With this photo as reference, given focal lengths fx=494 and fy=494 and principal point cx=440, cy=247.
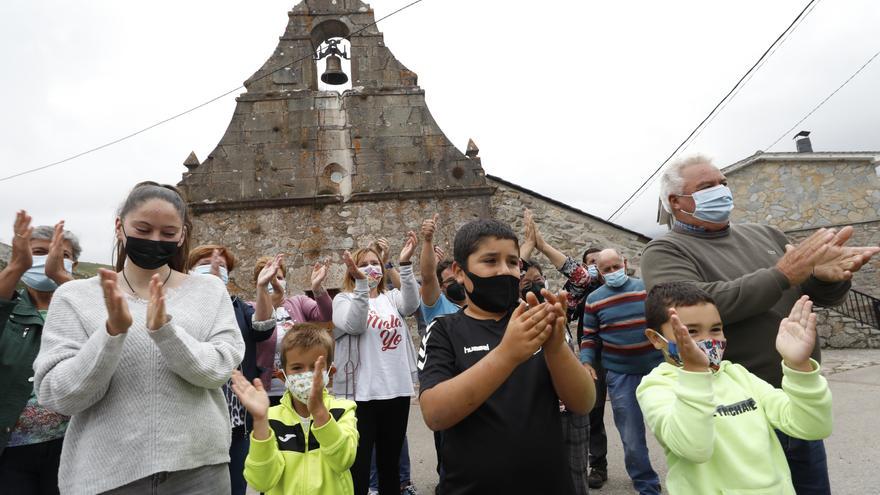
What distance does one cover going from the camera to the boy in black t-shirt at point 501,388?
158cm

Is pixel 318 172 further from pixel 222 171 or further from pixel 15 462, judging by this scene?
pixel 15 462

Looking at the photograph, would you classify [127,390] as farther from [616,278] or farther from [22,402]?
[616,278]

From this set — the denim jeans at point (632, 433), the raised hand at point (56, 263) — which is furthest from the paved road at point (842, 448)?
the raised hand at point (56, 263)

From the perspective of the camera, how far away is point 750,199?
18.2 meters

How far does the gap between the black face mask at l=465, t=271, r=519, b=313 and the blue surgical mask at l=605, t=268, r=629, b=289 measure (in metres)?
2.25

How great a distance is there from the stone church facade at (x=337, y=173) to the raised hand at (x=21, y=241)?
6.14m

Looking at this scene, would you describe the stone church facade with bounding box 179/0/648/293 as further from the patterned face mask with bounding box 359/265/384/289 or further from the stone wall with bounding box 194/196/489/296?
the patterned face mask with bounding box 359/265/384/289

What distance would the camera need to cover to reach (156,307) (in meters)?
1.69

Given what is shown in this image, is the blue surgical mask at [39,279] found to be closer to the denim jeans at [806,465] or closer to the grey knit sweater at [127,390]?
the grey knit sweater at [127,390]

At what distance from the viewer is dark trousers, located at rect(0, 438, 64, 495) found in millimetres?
2270

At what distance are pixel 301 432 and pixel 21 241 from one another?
159cm

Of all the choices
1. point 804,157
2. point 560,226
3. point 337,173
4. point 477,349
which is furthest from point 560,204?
point 804,157

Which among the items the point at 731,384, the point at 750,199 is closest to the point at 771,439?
the point at 731,384

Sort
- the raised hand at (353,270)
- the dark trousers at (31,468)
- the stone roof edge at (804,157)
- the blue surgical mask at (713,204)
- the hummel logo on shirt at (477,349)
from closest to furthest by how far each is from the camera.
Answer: the hummel logo on shirt at (477,349) < the dark trousers at (31,468) < the blue surgical mask at (713,204) < the raised hand at (353,270) < the stone roof edge at (804,157)
